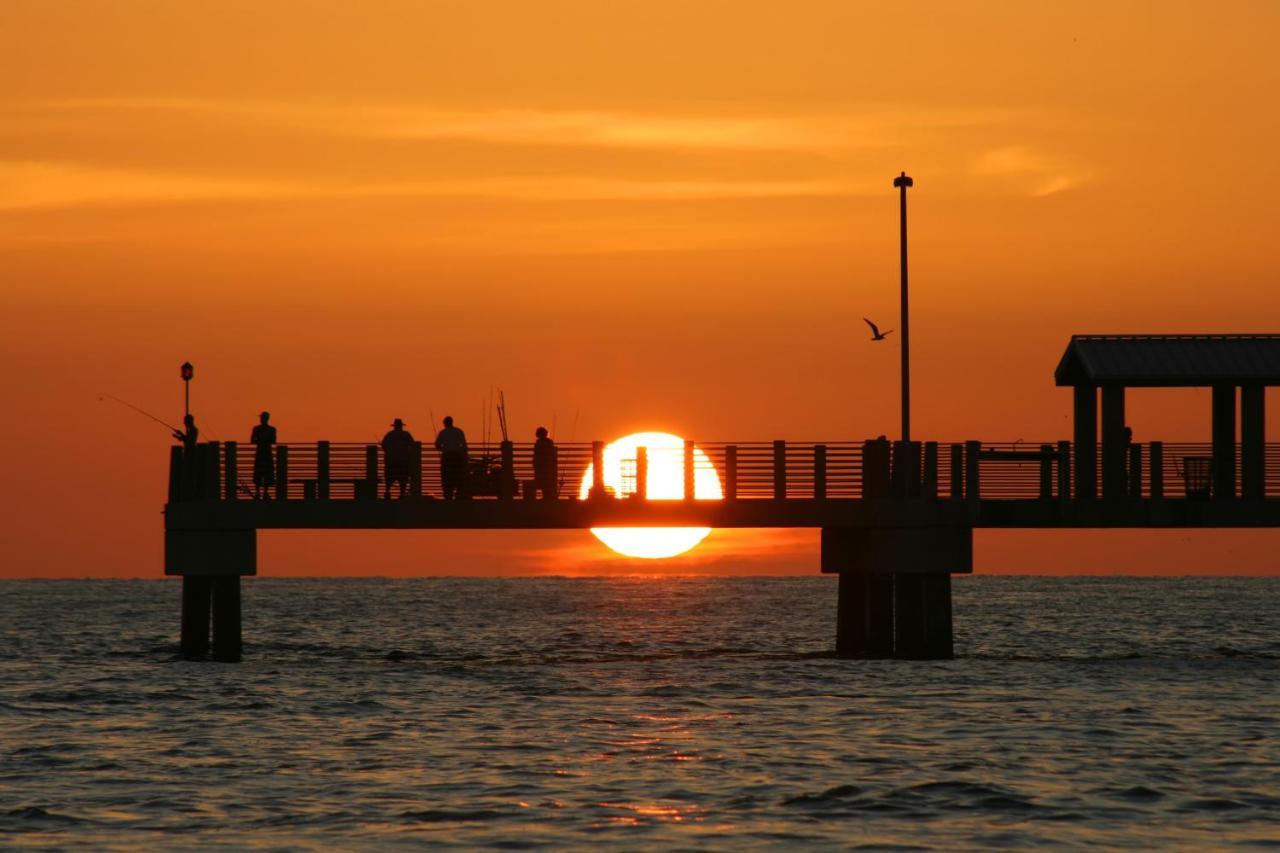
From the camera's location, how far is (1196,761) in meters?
29.8

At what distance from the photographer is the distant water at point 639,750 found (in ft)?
79.2

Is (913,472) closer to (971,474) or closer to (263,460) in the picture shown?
(971,474)

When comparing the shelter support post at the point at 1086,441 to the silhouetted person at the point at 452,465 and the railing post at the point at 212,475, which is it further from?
the railing post at the point at 212,475

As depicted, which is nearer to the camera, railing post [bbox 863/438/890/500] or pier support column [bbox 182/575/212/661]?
railing post [bbox 863/438/890/500]

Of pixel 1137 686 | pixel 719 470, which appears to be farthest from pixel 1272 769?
pixel 719 470

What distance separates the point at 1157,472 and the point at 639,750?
683 inches

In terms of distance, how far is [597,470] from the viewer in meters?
44.0

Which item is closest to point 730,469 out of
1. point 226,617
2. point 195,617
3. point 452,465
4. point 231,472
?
point 452,465

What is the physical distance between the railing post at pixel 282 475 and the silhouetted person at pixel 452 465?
3136mm

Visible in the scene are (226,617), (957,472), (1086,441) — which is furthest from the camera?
(226,617)

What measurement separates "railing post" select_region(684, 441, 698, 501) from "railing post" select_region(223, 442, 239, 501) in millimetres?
9292

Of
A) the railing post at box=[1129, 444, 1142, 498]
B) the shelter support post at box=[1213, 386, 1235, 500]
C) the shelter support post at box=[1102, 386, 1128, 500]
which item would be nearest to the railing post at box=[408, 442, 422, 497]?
the shelter support post at box=[1102, 386, 1128, 500]

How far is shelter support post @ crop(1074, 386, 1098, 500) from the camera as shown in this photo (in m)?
44.5

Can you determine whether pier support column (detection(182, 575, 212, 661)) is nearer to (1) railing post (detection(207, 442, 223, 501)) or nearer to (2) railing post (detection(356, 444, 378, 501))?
(1) railing post (detection(207, 442, 223, 501))
